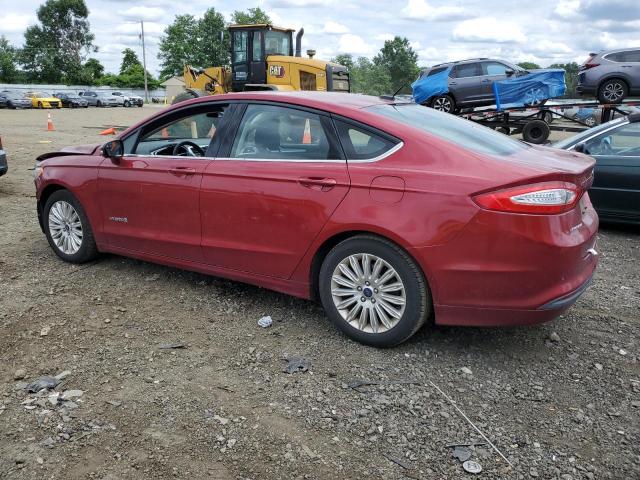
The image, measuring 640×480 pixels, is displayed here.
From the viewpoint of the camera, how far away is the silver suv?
586 inches

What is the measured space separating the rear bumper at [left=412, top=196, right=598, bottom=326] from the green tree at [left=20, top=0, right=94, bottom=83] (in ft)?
300

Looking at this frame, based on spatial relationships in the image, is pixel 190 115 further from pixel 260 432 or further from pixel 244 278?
pixel 260 432

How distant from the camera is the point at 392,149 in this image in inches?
139

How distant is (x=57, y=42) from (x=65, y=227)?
99434 mm

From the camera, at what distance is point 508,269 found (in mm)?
3201

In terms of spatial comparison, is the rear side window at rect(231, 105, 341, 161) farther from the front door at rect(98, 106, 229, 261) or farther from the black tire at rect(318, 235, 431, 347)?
the black tire at rect(318, 235, 431, 347)

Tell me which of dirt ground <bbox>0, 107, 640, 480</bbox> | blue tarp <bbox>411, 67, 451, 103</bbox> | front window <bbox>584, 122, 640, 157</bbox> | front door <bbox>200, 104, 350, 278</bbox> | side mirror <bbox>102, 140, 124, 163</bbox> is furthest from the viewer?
blue tarp <bbox>411, 67, 451, 103</bbox>

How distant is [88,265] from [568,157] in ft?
13.3

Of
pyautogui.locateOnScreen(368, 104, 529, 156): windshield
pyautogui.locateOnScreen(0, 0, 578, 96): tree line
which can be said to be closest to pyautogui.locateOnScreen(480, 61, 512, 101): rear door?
pyautogui.locateOnScreen(368, 104, 529, 156): windshield

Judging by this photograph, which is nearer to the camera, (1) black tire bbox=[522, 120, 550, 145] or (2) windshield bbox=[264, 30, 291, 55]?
(1) black tire bbox=[522, 120, 550, 145]

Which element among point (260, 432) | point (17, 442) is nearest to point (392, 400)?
point (260, 432)

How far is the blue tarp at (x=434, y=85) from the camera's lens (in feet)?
56.3

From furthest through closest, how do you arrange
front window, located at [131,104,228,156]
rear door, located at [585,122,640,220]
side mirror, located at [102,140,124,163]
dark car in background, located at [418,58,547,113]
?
dark car in background, located at [418,58,547,113], rear door, located at [585,122,640,220], side mirror, located at [102,140,124,163], front window, located at [131,104,228,156]

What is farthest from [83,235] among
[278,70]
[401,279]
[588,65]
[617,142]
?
[588,65]
